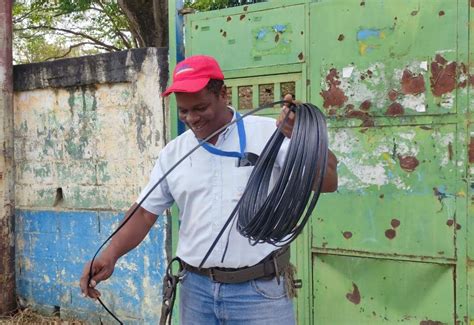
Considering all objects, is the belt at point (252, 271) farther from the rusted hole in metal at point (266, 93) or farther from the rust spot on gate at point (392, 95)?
the rusted hole in metal at point (266, 93)

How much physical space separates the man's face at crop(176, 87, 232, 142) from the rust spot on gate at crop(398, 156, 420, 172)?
1.33 meters

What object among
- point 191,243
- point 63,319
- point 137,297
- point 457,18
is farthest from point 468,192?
point 63,319

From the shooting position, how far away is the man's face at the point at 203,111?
7.17 feet

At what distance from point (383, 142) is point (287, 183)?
1.35 meters

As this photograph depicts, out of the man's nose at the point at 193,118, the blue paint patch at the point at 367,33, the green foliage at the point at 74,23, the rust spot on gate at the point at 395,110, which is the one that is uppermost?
the green foliage at the point at 74,23

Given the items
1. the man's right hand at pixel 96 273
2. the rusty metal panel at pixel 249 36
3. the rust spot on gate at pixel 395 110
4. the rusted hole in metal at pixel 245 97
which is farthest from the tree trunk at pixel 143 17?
the man's right hand at pixel 96 273

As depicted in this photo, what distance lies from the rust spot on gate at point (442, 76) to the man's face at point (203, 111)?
4.58 feet

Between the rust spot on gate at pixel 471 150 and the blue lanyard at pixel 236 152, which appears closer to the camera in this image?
the blue lanyard at pixel 236 152

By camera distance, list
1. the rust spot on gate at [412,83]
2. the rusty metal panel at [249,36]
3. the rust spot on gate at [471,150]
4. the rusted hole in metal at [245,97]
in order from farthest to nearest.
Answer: the rusted hole in metal at [245,97], the rusty metal panel at [249,36], the rust spot on gate at [412,83], the rust spot on gate at [471,150]

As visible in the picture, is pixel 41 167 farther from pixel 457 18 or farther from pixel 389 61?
pixel 457 18

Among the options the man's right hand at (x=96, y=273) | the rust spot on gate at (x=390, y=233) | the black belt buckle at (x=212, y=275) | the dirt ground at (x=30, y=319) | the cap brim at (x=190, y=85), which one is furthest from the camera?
the dirt ground at (x=30, y=319)

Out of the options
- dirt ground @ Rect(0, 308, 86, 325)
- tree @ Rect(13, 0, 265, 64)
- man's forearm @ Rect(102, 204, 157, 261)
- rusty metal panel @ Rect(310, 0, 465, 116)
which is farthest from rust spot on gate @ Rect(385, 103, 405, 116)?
tree @ Rect(13, 0, 265, 64)

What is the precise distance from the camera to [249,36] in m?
3.71

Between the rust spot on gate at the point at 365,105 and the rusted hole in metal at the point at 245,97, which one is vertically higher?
the rusted hole in metal at the point at 245,97
